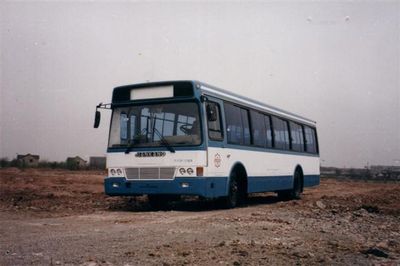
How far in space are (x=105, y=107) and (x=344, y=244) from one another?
701cm

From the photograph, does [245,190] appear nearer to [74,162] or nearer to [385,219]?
[385,219]

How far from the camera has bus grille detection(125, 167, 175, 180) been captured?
11117 mm

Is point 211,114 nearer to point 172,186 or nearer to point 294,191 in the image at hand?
point 172,186

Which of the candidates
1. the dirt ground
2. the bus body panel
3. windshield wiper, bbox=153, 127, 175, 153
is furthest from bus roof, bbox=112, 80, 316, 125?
the dirt ground

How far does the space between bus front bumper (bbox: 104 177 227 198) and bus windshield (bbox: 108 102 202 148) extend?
0.82 meters

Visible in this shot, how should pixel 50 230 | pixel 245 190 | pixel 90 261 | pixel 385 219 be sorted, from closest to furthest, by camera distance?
pixel 90 261 < pixel 50 230 < pixel 385 219 < pixel 245 190

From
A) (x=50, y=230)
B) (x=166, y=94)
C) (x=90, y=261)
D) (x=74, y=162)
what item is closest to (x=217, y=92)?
(x=166, y=94)

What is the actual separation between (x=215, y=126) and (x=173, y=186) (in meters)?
1.76

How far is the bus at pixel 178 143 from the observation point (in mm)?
11016

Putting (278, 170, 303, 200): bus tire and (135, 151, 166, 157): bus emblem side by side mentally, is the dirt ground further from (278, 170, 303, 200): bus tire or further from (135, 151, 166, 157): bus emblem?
(278, 170, 303, 200): bus tire

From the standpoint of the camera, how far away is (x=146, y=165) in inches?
445

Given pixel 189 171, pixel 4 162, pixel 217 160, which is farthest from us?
pixel 4 162

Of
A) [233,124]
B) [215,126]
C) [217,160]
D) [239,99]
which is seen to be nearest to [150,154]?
[217,160]

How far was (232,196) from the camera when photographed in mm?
12508
